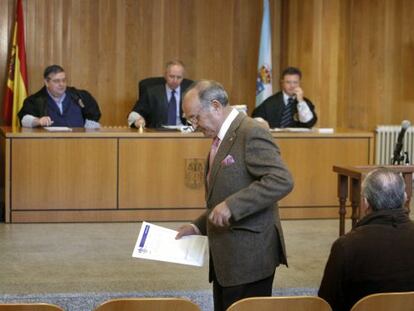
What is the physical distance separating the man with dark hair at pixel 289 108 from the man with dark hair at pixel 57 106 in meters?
1.63

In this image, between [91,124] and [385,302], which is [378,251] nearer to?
[385,302]

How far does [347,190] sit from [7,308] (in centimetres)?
392

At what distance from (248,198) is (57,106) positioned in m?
4.99

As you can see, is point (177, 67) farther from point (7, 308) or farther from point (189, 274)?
point (7, 308)

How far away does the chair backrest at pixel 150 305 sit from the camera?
3.10 m

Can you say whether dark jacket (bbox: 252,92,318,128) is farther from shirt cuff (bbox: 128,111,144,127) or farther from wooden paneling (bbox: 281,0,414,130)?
wooden paneling (bbox: 281,0,414,130)

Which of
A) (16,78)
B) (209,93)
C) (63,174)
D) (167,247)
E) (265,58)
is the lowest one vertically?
(167,247)

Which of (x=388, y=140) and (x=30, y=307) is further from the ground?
(x=388, y=140)

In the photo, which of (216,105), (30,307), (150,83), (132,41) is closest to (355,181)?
(216,105)

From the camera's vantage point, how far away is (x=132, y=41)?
9.90 metres

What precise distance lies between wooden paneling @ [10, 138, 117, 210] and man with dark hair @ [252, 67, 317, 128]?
1.70 metres

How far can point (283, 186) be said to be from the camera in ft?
11.6

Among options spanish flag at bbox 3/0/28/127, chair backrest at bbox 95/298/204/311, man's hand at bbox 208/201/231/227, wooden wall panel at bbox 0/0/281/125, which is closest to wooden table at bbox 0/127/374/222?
spanish flag at bbox 3/0/28/127

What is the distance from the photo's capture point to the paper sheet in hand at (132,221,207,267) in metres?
3.77
